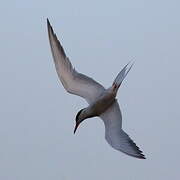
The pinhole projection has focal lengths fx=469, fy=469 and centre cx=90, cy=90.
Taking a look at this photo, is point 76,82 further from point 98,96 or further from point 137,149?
point 137,149

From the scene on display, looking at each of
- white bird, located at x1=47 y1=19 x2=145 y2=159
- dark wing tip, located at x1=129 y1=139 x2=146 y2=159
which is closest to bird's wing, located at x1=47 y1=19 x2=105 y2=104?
white bird, located at x1=47 y1=19 x2=145 y2=159

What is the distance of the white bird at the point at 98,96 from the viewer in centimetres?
95

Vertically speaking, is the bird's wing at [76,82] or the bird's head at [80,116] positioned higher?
the bird's wing at [76,82]

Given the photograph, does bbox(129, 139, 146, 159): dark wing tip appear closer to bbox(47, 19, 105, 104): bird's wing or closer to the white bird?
the white bird

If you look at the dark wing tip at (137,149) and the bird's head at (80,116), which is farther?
the bird's head at (80,116)

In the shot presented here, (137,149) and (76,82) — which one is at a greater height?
(76,82)

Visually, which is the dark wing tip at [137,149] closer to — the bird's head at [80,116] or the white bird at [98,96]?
the white bird at [98,96]

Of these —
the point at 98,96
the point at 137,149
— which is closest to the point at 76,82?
the point at 98,96

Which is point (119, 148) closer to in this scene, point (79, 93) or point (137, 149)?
point (137, 149)

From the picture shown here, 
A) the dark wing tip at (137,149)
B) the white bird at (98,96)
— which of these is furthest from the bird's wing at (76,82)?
the dark wing tip at (137,149)

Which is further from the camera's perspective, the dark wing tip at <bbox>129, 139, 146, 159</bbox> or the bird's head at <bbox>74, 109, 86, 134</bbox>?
the bird's head at <bbox>74, 109, 86, 134</bbox>

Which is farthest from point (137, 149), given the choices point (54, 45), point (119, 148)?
point (54, 45)

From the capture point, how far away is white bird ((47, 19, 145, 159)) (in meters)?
0.95

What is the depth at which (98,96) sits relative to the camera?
0.99 meters
